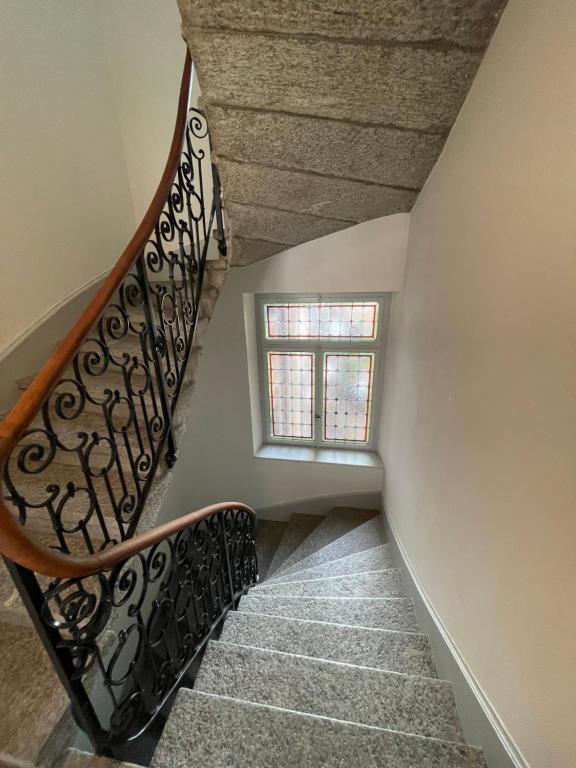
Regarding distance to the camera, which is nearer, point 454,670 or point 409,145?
point 454,670

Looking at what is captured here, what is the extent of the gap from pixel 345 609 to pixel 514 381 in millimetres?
1850

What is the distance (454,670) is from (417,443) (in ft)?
3.69

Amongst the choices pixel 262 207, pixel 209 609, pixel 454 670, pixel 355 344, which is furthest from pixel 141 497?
pixel 355 344

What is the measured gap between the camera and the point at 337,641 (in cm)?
173

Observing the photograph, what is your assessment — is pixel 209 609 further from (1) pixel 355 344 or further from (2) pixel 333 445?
(1) pixel 355 344

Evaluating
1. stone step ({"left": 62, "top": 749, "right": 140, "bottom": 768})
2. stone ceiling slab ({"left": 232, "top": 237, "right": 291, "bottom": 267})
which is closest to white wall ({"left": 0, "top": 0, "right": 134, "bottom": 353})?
stone ceiling slab ({"left": 232, "top": 237, "right": 291, "bottom": 267})

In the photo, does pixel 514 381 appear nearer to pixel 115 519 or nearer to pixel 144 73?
pixel 115 519

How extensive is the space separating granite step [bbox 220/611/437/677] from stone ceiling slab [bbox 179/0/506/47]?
2.65m

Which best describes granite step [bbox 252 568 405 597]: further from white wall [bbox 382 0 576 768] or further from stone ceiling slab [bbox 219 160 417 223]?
stone ceiling slab [bbox 219 160 417 223]

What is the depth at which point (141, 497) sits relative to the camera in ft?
4.94

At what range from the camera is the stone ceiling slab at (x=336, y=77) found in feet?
3.63

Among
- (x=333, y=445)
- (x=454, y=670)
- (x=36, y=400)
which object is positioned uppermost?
(x=36, y=400)

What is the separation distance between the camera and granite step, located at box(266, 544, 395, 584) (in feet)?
8.50

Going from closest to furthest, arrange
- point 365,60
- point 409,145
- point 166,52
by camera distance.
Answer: point 365,60
point 409,145
point 166,52
